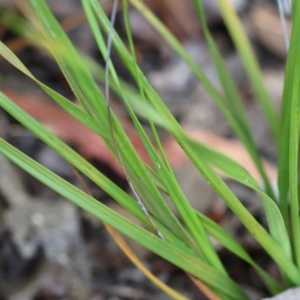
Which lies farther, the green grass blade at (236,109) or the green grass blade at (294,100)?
the green grass blade at (236,109)

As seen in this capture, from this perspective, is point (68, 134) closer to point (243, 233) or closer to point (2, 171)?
point (2, 171)

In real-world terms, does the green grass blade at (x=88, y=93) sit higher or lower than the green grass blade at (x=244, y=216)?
higher

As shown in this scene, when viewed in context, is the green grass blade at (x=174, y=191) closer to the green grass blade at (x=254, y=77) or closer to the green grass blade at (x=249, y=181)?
the green grass blade at (x=249, y=181)

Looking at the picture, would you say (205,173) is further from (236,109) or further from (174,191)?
(236,109)

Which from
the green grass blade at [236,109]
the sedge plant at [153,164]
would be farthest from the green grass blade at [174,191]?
the green grass blade at [236,109]

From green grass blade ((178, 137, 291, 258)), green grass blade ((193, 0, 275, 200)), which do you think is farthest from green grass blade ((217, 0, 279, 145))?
green grass blade ((178, 137, 291, 258))

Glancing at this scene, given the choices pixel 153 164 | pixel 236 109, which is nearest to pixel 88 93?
pixel 153 164

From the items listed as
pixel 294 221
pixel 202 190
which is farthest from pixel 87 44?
pixel 294 221

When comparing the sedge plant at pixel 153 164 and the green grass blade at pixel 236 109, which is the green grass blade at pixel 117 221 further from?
the green grass blade at pixel 236 109
